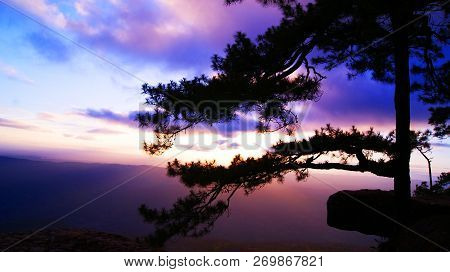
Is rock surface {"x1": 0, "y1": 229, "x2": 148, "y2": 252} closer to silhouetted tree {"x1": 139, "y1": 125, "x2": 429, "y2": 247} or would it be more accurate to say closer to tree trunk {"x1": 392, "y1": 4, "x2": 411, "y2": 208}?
silhouetted tree {"x1": 139, "y1": 125, "x2": 429, "y2": 247}

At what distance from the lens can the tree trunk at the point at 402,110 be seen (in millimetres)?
5719

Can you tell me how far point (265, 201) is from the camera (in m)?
199

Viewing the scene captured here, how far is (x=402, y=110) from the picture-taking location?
5977 mm

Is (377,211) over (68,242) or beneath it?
over

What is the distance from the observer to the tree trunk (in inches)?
225

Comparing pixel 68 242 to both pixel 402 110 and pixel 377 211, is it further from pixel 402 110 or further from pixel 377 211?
pixel 402 110

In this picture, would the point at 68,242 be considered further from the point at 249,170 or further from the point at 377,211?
the point at 377,211

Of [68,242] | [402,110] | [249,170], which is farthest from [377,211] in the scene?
Answer: [68,242]

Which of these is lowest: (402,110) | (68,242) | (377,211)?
(68,242)

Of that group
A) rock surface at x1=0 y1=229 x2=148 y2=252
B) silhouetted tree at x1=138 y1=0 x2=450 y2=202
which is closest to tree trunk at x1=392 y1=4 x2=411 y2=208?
silhouetted tree at x1=138 y1=0 x2=450 y2=202

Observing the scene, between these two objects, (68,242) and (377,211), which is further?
(377,211)

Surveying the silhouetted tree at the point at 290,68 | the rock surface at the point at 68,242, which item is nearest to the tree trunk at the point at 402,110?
the silhouetted tree at the point at 290,68

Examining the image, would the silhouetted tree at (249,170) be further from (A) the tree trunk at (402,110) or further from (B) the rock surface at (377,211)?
(B) the rock surface at (377,211)

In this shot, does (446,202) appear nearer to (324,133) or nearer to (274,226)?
(324,133)
